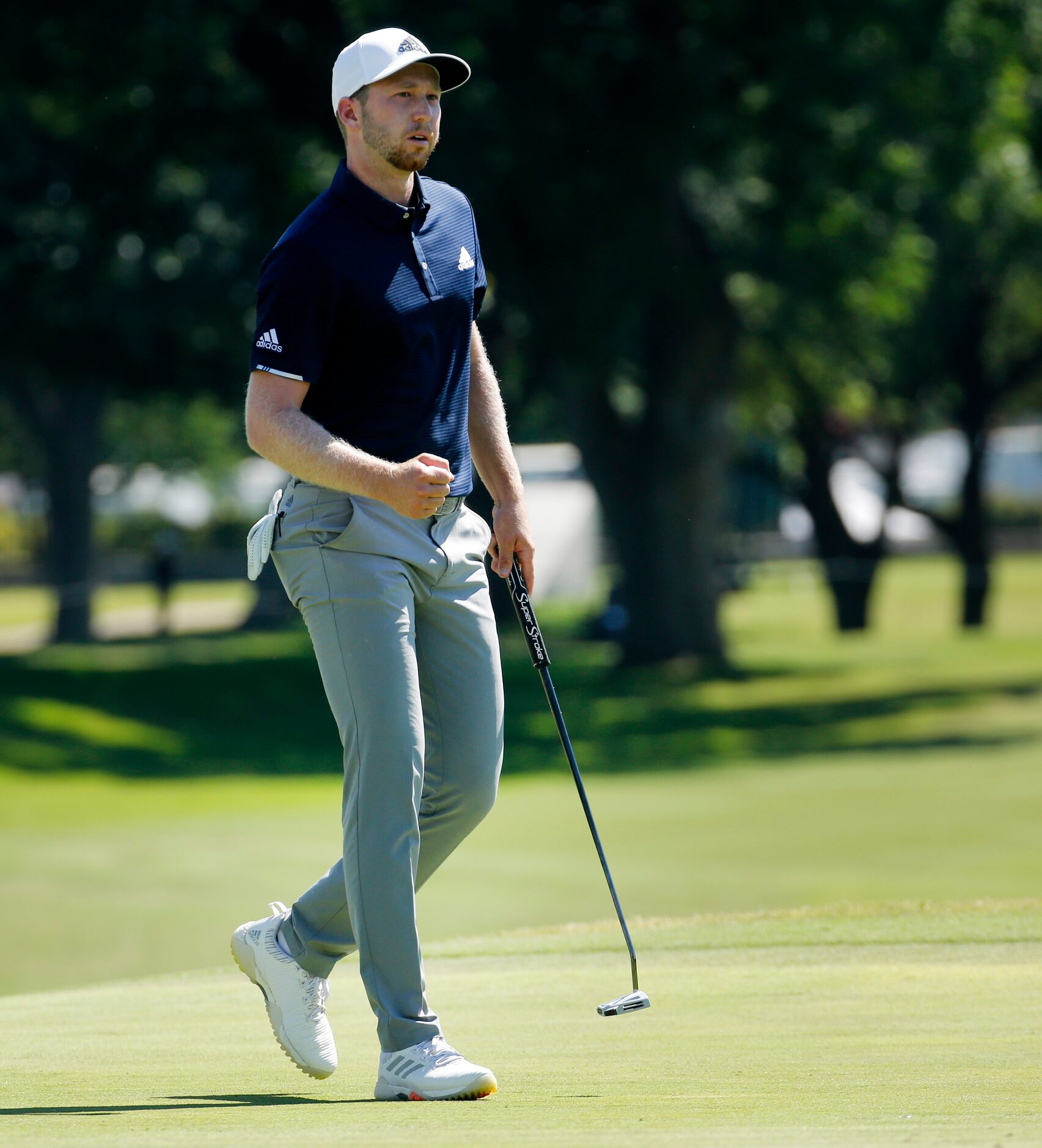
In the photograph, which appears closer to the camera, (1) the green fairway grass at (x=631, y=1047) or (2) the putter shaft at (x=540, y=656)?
(1) the green fairway grass at (x=631, y=1047)

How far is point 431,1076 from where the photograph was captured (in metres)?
3.84

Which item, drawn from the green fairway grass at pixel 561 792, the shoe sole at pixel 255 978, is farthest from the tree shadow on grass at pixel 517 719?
the shoe sole at pixel 255 978

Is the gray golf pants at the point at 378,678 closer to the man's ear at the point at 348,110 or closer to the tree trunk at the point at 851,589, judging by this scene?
the man's ear at the point at 348,110

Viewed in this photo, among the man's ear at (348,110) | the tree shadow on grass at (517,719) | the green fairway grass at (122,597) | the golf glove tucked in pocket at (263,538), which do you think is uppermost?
the man's ear at (348,110)

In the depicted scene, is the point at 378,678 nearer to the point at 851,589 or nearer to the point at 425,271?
the point at 425,271

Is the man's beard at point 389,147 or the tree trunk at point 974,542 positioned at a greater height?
the man's beard at point 389,147

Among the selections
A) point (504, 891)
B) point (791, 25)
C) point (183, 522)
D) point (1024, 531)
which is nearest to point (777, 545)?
point (1024, 531)

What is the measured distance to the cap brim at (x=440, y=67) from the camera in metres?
4.00

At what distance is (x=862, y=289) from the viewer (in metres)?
23.0

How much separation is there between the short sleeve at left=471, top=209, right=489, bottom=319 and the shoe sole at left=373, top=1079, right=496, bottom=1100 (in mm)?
1650

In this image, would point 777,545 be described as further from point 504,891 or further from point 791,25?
point 504,891

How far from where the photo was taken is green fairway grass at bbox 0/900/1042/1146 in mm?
3400

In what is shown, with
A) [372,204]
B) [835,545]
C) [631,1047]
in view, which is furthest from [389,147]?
[835,545]

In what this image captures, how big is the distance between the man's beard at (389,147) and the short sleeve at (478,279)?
0.22m
